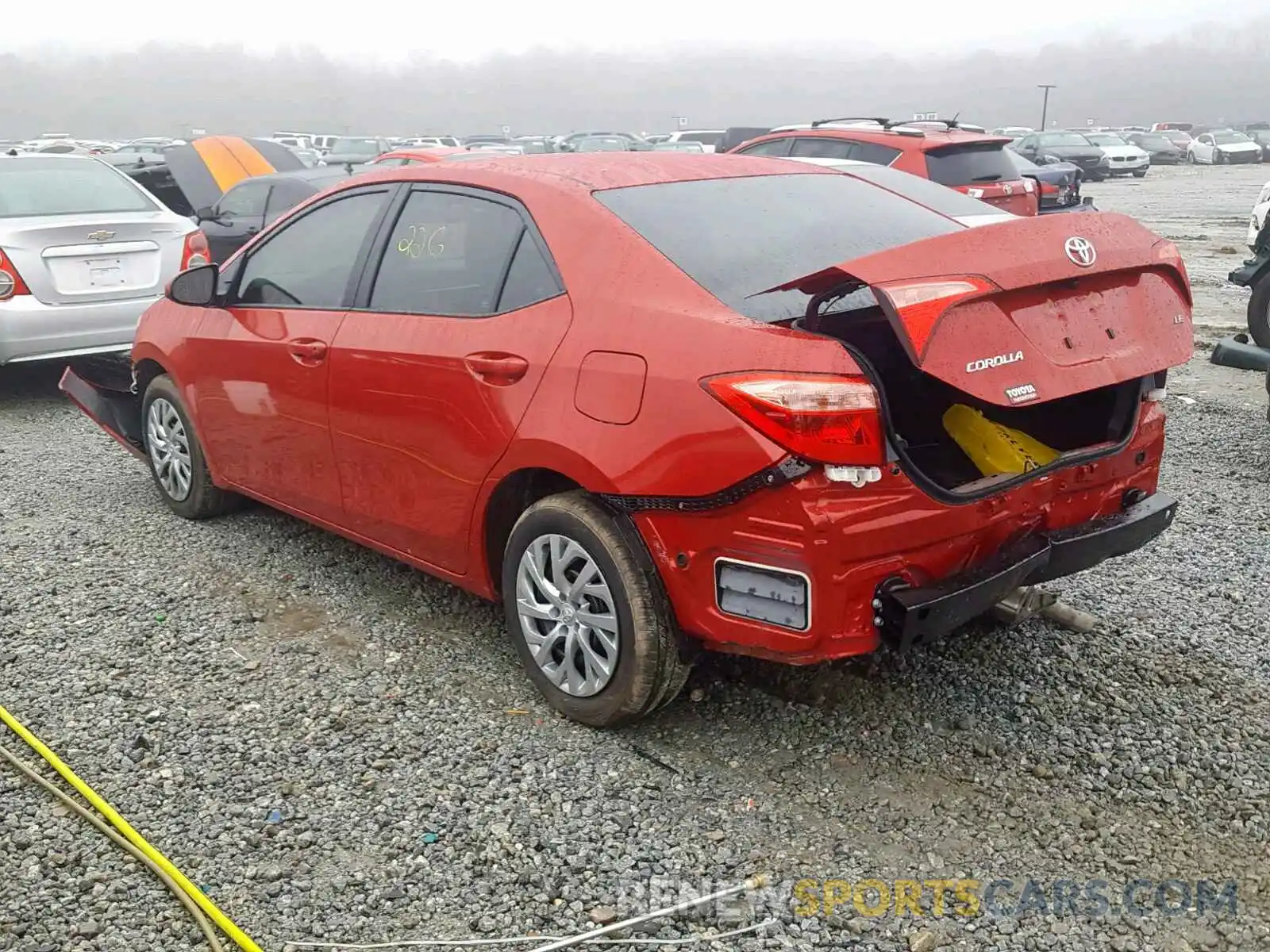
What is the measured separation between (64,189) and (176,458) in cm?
411

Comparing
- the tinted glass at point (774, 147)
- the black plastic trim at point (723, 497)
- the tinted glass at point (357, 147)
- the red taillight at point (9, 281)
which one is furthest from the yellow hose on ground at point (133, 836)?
the tinted glass at point (357, 147)

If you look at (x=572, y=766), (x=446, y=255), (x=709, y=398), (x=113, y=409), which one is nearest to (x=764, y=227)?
(x=709, y=398)

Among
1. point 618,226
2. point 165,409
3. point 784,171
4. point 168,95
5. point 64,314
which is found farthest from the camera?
point 168,95

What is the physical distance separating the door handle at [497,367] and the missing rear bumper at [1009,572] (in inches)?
47.3

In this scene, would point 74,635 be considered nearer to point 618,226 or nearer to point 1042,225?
point 618,226

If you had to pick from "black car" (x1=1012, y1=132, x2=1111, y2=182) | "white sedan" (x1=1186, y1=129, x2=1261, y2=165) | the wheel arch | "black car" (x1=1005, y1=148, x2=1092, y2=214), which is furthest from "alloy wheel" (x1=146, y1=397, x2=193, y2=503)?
"white sedan" (x1=1186, y1=129, x2=1261, y2=165)

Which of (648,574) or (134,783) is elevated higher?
(648,574)

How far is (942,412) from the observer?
11.6 feet

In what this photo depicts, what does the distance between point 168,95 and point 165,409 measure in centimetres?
12597

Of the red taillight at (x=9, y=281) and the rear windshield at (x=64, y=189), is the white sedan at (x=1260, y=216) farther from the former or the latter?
the red taillight at (x=9, y=281)

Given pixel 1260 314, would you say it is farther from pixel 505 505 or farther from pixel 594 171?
pixel 505 505

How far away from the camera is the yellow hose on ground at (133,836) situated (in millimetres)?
2686

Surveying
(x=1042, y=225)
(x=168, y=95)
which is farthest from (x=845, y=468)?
(x=168, y=95)

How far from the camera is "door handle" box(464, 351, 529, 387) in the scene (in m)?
3.41
